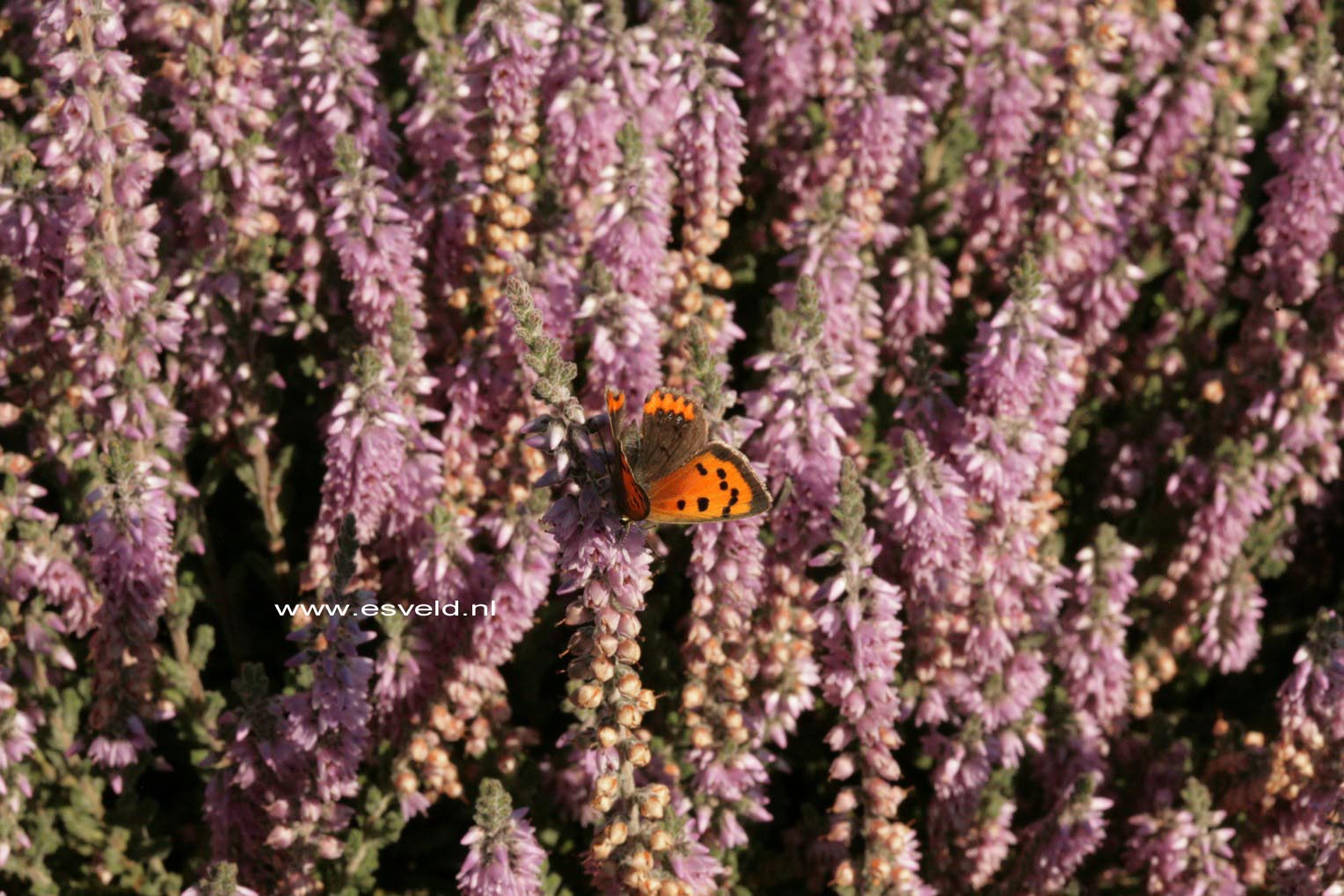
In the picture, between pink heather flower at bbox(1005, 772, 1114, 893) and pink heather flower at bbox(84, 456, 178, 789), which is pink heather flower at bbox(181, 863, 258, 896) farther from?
pink heather flower at bbox(1005, 772, 1114, 893)

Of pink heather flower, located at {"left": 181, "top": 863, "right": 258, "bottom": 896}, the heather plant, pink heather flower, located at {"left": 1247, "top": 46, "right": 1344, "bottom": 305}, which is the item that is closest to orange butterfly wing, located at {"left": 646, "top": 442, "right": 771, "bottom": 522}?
the heather plant

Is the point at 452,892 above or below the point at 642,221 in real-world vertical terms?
below

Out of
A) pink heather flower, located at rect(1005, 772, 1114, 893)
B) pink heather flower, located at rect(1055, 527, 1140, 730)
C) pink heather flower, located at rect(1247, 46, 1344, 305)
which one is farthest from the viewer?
pink heather flower, located at rect(1247, 46, 1344, 305)

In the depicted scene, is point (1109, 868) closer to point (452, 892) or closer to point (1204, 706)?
point (1204, 706)

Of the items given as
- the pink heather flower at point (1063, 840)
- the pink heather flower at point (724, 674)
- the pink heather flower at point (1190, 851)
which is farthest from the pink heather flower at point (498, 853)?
the pink heather flower at point (1190, 851)

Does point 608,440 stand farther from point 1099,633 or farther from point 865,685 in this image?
point 1099,633

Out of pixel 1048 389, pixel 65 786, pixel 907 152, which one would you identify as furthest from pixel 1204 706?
pixel 65 786

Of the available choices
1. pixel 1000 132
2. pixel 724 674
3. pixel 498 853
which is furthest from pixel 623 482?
pixel 1000 132
